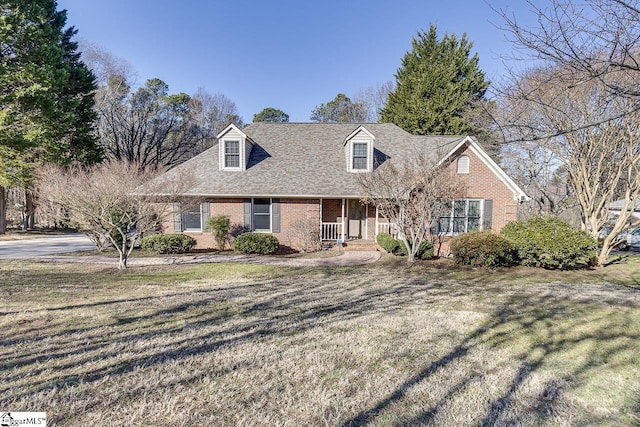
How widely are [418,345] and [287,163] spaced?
41.4ft

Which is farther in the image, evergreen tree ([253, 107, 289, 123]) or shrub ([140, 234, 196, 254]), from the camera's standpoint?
evergreen tree ([253, 107, 289, 123])

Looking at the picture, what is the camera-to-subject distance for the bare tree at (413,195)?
11195 mm

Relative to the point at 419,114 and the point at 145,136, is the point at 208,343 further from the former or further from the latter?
the point at 145,136

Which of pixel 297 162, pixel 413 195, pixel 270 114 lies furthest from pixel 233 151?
pixel 270 114

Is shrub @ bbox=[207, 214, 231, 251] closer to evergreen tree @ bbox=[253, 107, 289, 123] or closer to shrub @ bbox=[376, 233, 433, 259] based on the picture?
shrub @ bbox=[376, 233, 433, 259]

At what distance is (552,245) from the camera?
10578 mm

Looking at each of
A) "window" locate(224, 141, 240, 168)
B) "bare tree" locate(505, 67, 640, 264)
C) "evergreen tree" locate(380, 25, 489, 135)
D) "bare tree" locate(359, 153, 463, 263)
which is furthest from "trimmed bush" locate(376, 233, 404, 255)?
"evergreen tree" locate(380, 25, 489, 135)

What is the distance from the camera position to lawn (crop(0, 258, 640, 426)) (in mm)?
3008

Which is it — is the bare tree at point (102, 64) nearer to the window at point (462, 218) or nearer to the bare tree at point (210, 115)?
the bare tree at point (210, 115)

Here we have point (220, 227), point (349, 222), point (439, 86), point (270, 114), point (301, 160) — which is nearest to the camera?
point (220, 227)

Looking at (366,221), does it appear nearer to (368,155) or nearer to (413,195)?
(368,155)

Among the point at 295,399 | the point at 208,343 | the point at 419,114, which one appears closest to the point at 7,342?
the point at 208,343

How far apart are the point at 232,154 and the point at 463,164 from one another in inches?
432

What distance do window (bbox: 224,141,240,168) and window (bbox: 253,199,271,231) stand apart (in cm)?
243
